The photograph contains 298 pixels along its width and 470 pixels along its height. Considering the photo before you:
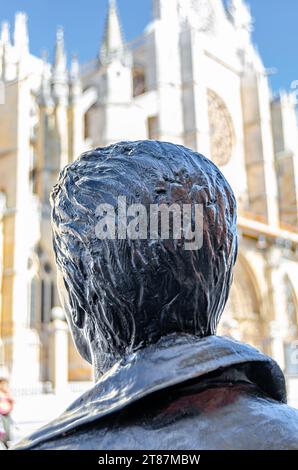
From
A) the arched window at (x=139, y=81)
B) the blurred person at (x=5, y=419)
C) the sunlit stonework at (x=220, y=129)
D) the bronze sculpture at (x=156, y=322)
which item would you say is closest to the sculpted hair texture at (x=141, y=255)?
the bronze sculpture at (x=156, y=322)

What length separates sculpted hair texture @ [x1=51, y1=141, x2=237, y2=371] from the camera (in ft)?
2.65

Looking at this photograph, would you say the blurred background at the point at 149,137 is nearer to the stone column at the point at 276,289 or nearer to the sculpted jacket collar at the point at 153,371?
the stone column at the point at 276,289

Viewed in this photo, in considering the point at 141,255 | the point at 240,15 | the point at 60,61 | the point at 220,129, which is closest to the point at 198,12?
the point at 240,15

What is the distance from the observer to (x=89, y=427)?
0.72 metres

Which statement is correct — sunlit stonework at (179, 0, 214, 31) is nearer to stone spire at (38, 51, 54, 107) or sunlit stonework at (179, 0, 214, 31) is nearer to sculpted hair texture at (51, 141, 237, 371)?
stone spire at (38, 51, 54, 107)

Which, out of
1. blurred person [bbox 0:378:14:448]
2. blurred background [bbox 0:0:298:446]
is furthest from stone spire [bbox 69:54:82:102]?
blurred person [bbox 0:378:14:448]

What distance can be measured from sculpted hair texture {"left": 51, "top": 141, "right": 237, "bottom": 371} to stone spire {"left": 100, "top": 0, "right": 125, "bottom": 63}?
15.1 meters

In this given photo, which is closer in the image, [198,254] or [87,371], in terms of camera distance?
[198,254]

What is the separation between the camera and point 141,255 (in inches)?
31.8

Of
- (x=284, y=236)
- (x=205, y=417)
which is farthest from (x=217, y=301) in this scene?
(x=284, y=236)

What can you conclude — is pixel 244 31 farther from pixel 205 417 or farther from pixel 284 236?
pixel 205 417

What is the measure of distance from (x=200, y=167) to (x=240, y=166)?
1869cm

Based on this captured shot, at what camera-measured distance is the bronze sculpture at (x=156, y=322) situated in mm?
713

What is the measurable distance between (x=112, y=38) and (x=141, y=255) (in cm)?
1858
